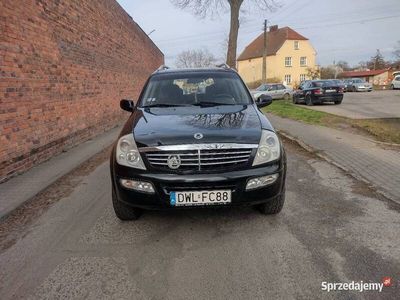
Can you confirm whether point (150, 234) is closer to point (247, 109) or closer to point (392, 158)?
point (247, 109)

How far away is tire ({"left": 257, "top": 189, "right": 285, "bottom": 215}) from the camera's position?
432 cm

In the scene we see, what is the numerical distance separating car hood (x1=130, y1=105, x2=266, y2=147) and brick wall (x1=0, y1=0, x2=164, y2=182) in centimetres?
294

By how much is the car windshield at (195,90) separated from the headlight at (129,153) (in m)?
1.29

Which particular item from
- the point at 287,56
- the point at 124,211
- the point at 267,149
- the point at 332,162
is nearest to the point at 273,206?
the point at 267,149

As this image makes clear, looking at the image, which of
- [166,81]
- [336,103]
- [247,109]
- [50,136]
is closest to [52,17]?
[50,136]

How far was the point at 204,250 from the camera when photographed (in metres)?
3.67

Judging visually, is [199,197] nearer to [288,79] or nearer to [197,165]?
[197,165]

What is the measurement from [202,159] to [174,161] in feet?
0.91

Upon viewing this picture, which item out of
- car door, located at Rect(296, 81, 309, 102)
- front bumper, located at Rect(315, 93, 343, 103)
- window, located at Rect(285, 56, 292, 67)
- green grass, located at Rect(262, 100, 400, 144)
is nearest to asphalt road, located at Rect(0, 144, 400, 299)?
green grass, located at Rect(262, 100, 400, 144)

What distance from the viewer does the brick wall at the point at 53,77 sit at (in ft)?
21.5

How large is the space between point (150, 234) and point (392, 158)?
518cm

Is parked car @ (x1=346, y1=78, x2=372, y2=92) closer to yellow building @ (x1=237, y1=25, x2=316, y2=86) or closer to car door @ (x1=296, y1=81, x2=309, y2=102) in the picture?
car door @ (x1=296, y1=81, x2=309, y2=102)

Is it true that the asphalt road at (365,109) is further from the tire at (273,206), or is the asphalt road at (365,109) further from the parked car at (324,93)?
the tire at (273,206)

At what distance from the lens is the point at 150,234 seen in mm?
4094
